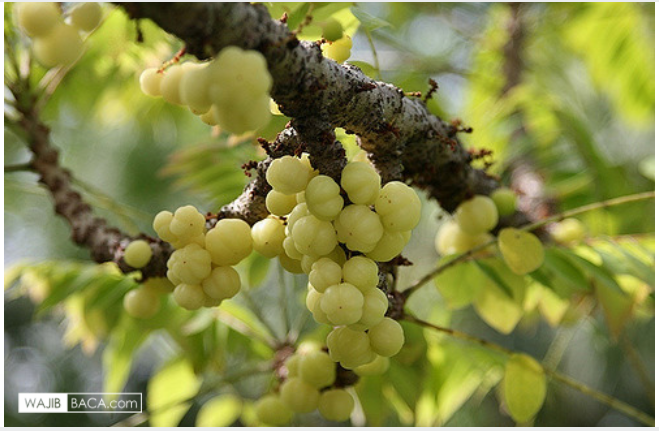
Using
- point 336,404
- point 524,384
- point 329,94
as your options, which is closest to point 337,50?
point 329,94

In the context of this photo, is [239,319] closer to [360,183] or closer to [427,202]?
[360,183]

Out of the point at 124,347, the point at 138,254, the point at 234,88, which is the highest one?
the point at 234,88

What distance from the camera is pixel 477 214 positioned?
0.82m

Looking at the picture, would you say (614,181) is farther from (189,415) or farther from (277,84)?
(189,415)

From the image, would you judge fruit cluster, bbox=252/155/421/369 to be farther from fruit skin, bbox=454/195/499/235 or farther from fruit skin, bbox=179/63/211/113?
fruit skin, bbox=454/195/499/235

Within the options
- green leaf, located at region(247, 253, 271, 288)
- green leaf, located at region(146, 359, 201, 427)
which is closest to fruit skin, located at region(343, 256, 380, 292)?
green leaf, located at region(247, 253, 271, 288)

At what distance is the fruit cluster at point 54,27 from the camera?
45 centimetres

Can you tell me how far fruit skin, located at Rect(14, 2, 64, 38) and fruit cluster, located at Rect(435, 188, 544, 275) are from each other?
1.70ft

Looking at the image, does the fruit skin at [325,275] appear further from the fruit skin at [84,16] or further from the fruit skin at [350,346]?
the fruit skin at [84,16]

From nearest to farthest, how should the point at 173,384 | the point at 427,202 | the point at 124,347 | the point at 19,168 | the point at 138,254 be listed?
1. the point at 138,254
2. the point at 19,168
3. the point at 124,347
4. the point at 173,384
5. the point at 427,202

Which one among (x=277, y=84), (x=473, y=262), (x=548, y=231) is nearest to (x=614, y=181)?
(x=548, y=231)

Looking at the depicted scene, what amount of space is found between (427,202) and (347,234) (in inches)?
50.1

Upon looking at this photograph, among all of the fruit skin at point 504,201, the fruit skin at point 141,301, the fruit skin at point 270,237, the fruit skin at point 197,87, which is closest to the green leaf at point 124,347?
the fruit skin at point 141,301

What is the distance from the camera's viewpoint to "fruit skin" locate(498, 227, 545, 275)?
2.39ft
